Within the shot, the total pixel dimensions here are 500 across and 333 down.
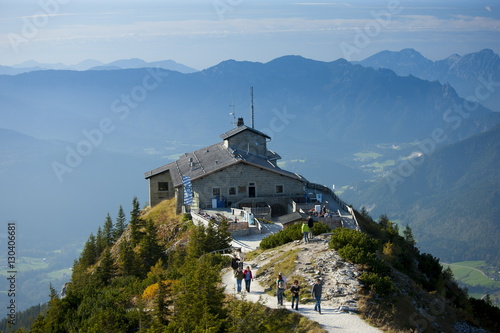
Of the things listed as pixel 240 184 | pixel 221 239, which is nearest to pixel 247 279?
pixel 221 239

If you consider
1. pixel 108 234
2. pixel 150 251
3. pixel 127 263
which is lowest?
pixel 127 263

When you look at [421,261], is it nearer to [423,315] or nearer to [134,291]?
[423,315]

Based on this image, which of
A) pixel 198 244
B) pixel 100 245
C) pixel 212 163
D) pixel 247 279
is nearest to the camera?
pixel 247 279

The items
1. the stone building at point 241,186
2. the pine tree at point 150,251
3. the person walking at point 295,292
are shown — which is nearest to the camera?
the person walking at point 295,292

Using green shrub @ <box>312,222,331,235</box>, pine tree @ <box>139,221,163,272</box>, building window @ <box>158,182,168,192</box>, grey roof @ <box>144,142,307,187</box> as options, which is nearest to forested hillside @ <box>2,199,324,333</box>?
pine tree @ <box>139,221,163,272</box>

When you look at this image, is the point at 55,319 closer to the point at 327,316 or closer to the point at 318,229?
the point at 327,316

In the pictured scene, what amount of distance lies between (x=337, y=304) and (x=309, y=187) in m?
36.0

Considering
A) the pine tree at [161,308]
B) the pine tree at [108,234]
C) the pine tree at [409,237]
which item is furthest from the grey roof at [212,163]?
the pine tree at [161,308]

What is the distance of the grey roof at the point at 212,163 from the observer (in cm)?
5294

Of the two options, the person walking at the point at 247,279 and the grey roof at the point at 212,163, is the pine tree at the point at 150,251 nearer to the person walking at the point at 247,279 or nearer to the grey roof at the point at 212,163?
the grey roof at the point at 212,163

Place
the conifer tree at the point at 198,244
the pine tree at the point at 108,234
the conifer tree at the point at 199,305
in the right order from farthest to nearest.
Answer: the pine tree at the point at 108,234 < the conifer tree at the point at 198,244 < the conifer tree at the point at 199,305

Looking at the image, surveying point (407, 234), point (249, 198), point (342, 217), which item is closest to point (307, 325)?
point (342, 217)

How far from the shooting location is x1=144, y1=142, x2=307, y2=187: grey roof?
52.9 meters

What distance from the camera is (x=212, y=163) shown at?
5672 cm
